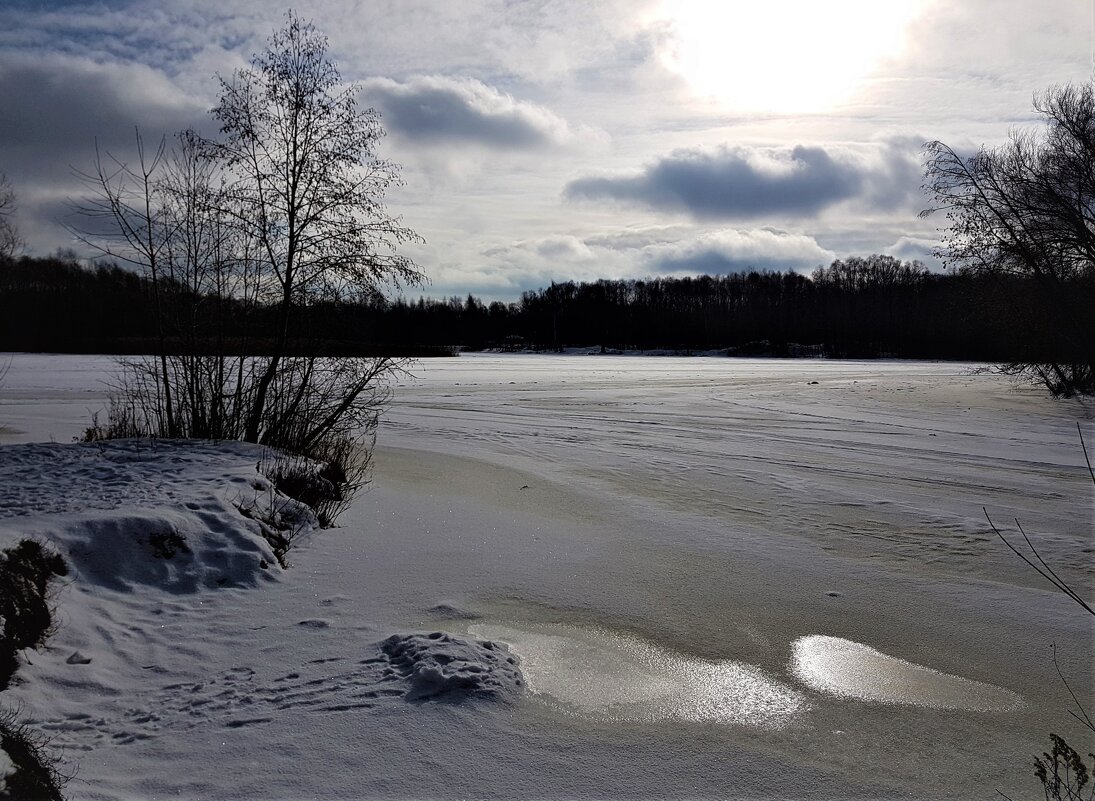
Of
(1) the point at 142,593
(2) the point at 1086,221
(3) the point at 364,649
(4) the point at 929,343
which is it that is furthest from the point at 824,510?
(4) the point at 929,343

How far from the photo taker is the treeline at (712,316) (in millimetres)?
23734

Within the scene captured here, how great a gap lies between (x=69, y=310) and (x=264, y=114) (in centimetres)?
6125

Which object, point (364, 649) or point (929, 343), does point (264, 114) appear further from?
point (929, 343)

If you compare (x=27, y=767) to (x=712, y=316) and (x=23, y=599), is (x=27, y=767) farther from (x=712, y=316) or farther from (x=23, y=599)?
(x=712, y=316)

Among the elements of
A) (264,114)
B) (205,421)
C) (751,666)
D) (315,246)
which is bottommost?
(751,666)

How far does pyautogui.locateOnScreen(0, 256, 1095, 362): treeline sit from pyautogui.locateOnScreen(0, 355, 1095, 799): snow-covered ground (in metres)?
5.60

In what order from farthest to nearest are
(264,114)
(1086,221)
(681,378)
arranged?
(681,378) → (1086,221) → (264,114)

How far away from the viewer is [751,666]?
4863mm

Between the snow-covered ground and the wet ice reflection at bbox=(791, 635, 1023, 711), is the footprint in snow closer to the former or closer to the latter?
the snow-covered ground

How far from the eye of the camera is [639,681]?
182 inches

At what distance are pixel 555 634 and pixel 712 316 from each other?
4001 inches

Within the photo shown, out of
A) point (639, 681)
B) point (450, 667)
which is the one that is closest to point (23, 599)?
point (450, 667)

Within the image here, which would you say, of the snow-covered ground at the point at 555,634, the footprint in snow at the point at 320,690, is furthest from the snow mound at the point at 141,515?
the footprint in snow at the point at 320,690

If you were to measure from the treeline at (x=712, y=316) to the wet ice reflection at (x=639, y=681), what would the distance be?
776 cm
